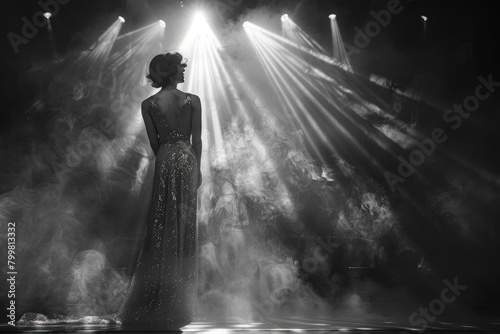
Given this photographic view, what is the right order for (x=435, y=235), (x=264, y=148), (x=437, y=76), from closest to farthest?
(x=435, y=235), (x=437, y=76), (x=264, y=148)

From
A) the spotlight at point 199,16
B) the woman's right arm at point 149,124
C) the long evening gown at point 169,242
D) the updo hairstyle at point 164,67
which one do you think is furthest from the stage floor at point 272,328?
the spotlight at point 199,16

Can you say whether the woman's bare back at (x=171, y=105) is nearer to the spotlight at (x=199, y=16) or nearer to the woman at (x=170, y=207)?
the woman at (x=170, y=207)

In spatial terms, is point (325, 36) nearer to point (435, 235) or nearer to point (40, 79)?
point (435, 235)

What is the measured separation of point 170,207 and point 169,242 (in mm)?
200

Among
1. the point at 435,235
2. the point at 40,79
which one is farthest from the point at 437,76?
the point at 40,79

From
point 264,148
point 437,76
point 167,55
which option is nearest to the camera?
point 167,55

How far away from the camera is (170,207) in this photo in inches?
98.1

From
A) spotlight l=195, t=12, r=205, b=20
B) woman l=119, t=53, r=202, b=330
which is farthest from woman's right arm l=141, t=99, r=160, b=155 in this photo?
spotlight l=195, t=12, r=205, b=20

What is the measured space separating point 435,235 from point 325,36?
3380mm

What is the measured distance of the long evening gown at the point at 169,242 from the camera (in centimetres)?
231

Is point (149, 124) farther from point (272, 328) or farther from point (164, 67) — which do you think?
point (272, 328)

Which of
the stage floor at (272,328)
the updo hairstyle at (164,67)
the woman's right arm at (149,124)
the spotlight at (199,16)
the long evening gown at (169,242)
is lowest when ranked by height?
the stage floor at (272,328)

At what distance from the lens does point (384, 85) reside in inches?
264

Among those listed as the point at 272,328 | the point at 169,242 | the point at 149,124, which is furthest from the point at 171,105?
the point at 272,328
